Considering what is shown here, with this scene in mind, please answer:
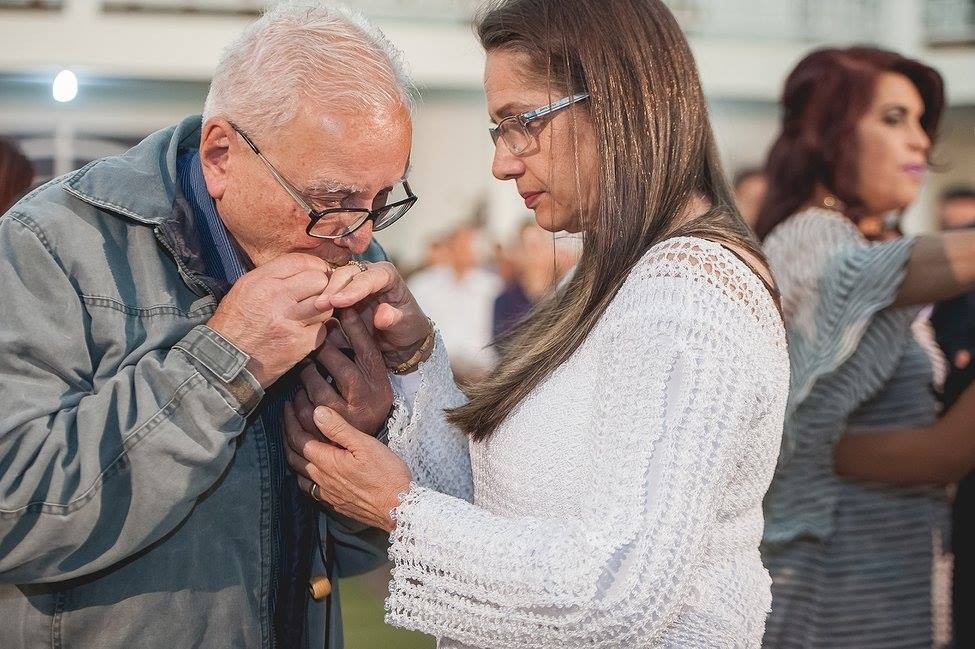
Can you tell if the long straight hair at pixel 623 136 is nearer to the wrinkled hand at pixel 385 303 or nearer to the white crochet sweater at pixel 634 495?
the white crochet sweater at pixel 634 495

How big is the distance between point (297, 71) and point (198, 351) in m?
0.58

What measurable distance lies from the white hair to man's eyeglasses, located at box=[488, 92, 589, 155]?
21cm

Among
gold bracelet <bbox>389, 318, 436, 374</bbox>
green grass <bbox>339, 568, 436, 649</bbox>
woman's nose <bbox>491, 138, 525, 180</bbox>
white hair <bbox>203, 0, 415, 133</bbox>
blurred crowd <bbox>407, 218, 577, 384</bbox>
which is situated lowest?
green grass <bbox>339, 568, 436, 649</bbox>

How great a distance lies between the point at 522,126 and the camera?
211cm

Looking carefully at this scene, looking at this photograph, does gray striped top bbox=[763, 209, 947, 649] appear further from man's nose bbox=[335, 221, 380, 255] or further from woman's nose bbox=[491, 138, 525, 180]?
man's nose bbox=[335, 221, 380, 255]

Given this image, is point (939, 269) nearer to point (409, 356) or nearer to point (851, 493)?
point (851, 493)

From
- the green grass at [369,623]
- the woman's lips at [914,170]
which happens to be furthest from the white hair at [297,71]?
the green grass at [369,623]

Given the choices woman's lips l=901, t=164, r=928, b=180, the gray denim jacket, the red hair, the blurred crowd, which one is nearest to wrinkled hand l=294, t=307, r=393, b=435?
the gray denim jacket

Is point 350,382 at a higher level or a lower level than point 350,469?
higher

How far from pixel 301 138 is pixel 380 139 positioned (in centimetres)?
15

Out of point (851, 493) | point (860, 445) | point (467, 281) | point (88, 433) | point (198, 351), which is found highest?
point (198, 351)

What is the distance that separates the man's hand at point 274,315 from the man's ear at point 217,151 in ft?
0.95

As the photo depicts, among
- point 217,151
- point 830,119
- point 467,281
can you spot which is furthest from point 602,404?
point 467,281

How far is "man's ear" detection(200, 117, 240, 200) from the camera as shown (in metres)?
2.01
